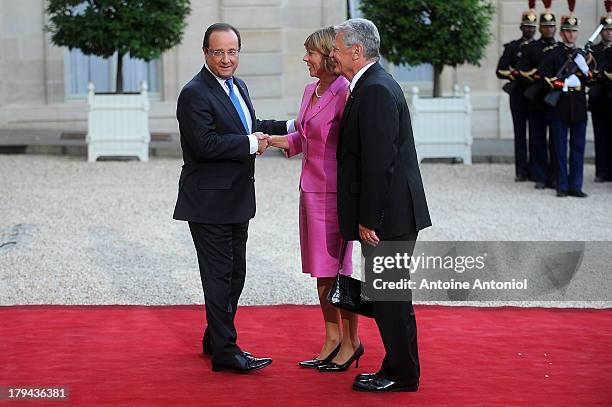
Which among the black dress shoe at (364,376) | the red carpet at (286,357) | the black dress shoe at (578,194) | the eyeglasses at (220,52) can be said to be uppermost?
the eyeglasses at (220,52)

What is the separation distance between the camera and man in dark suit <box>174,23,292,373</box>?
24.5ft

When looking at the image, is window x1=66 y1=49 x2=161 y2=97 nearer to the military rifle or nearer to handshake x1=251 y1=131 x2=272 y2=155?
the military rifle

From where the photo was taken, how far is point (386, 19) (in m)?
17.9

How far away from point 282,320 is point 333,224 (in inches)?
58.6

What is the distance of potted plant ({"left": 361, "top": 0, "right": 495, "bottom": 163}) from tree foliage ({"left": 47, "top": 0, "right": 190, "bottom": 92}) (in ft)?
8.19

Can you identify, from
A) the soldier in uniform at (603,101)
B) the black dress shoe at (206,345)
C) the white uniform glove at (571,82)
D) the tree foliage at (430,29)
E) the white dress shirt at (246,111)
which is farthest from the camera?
the tree foliage at (430,29)

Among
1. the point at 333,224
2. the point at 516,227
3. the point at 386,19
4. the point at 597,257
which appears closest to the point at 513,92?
the point at 386,19

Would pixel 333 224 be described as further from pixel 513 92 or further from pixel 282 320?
pixel 513 92

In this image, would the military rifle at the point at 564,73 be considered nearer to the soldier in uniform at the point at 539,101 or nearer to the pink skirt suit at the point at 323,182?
the soldier in uniform at the point at 539,101

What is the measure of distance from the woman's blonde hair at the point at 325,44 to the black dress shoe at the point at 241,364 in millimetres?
1554

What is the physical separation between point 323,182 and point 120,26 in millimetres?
10758

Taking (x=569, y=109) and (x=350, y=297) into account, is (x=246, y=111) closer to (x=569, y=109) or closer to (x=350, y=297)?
(x=350, y=297)

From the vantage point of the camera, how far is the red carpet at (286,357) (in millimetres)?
6969

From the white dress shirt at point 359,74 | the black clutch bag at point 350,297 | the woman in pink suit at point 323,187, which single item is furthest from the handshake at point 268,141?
the black clutch bag at point 350,297
